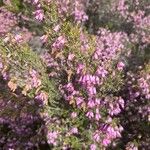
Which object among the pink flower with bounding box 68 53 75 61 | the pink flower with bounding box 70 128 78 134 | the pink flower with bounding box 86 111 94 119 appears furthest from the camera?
the pink flower with bounding box 70 128 78 134

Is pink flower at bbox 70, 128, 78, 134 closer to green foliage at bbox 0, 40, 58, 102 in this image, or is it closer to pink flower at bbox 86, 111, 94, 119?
pink flower at bbox 86, 111, 94, 119

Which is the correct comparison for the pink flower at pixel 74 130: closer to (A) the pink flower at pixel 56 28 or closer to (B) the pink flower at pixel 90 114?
(B) the pink flower at pixel 90 114

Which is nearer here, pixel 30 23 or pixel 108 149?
pixel 108 149

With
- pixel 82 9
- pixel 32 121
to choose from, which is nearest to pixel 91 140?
pixel 32 121

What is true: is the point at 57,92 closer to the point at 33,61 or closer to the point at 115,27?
the point at 33,61

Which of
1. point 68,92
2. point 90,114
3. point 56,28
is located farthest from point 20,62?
point 90,114

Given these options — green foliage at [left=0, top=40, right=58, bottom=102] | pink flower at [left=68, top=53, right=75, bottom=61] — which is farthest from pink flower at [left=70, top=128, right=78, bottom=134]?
pink flower at [left=68, top=53, right=75, bottom=61]

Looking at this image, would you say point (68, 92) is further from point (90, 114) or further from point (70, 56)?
point (70, 56)

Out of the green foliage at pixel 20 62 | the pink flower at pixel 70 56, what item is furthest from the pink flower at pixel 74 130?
the pink flower at pixel 70 56
